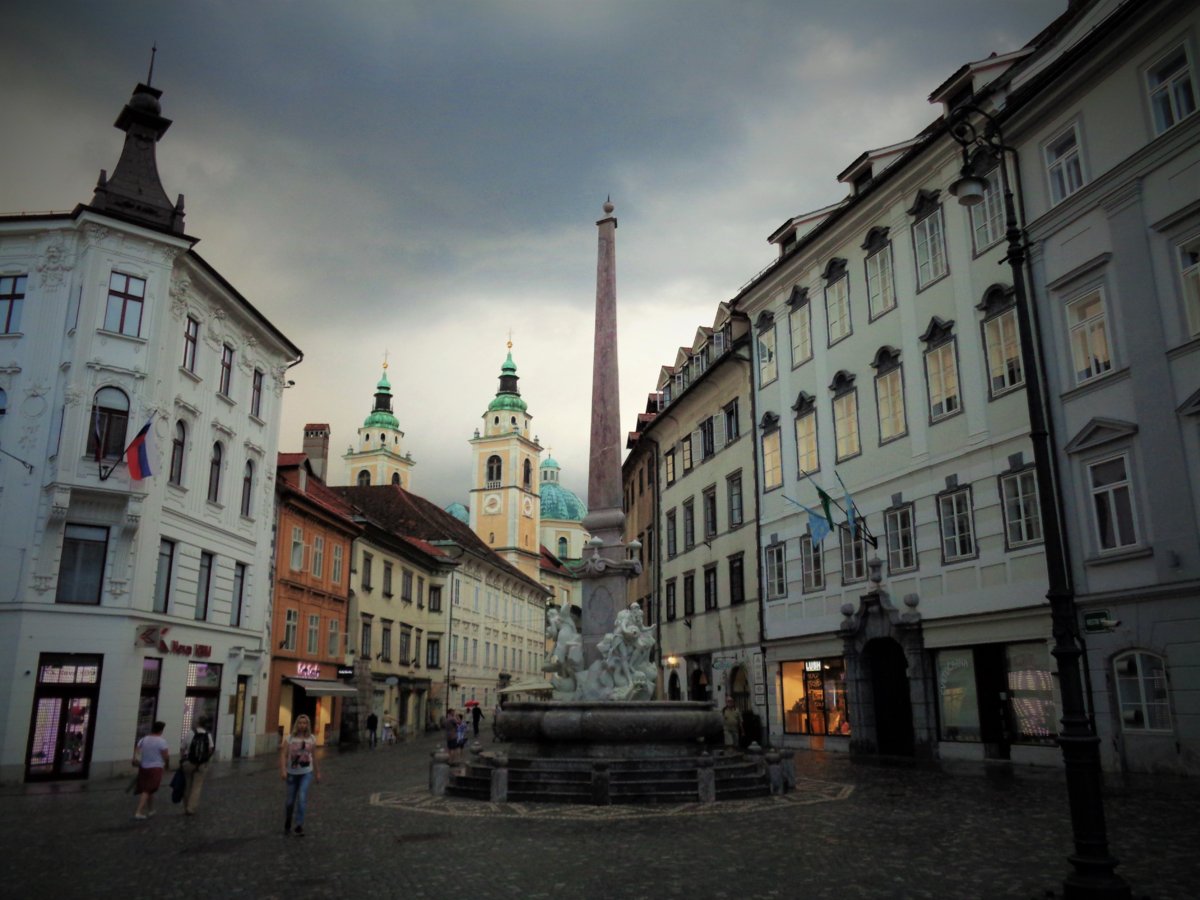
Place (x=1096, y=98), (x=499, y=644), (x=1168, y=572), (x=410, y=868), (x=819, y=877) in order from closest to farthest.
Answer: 1. (x=819, y=877)
2. (x=410, y=868)
3. (x=1168, y=572)
4. (x=1096, y=98)
5. (x=499, y=644)

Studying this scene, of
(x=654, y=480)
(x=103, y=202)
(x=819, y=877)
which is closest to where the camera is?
(x=819, y=877)

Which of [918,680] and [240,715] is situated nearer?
[918,680]

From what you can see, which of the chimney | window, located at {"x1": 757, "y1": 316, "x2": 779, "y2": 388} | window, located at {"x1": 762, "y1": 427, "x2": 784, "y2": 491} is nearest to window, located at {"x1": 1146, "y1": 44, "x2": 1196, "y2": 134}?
window, located at {"x1": 757, "y1": 316, "x2": 779, "y2": 388}

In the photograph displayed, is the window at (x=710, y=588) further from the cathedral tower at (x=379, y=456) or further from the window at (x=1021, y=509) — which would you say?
the cathedral tower at (x=379, y=456)

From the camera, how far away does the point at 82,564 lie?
79.4ft

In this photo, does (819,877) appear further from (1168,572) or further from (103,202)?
(103,202)

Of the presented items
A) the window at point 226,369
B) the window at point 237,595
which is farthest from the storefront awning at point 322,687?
the window at point 226,369

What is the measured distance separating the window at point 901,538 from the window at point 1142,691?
6.55 metres

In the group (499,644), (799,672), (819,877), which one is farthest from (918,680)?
(499,644)

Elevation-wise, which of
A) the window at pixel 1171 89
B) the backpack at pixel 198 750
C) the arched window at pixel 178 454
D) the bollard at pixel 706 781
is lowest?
the bollard at pixel 706 781

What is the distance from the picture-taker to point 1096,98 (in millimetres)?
19188

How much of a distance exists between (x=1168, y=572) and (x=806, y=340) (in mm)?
14819

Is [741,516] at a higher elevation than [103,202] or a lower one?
Result: lower

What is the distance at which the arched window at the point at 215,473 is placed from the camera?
97.2 ft
